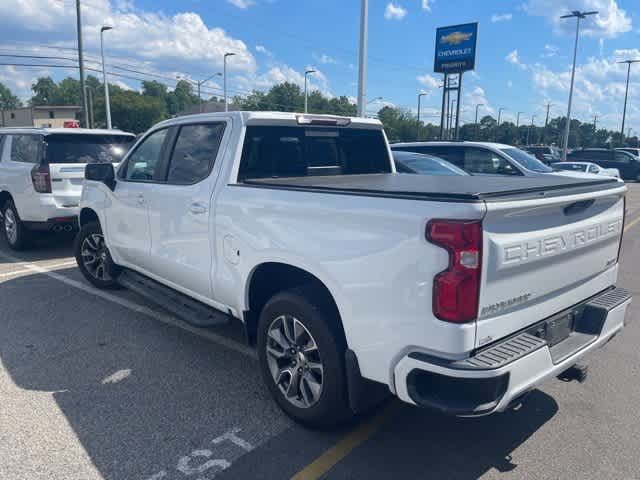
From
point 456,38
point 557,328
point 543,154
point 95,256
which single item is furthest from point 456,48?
point 557,328

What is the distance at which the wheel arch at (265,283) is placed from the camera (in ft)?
11.0

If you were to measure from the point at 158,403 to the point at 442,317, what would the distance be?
218 cm

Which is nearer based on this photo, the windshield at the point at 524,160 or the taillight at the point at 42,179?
the taillight at the point at 42,179

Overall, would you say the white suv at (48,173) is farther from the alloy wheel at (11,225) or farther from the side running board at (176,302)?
the side running board at (176,302)

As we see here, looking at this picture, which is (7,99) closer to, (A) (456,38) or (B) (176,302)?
(A) (456,38)

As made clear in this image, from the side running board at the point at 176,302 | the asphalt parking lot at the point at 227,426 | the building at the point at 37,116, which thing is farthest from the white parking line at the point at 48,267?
the building at the point at 37,116

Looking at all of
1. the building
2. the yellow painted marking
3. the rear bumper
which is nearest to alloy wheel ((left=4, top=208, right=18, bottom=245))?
the yellow painted marking

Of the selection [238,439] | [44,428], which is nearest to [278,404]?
[238,439]

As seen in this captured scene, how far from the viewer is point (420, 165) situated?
895 cm

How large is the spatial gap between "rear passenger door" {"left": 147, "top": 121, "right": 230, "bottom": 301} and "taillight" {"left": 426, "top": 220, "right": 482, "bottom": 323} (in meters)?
1.94

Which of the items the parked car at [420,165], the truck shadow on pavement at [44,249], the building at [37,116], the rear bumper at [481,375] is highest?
the building at [37,116]

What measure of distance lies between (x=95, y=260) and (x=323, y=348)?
13.5 feet

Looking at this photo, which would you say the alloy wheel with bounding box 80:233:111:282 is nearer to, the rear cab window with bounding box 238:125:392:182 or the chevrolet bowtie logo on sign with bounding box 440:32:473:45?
the rear cab window with bounding box 238:125:392:182

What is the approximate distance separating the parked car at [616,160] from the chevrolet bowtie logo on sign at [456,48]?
929cm
